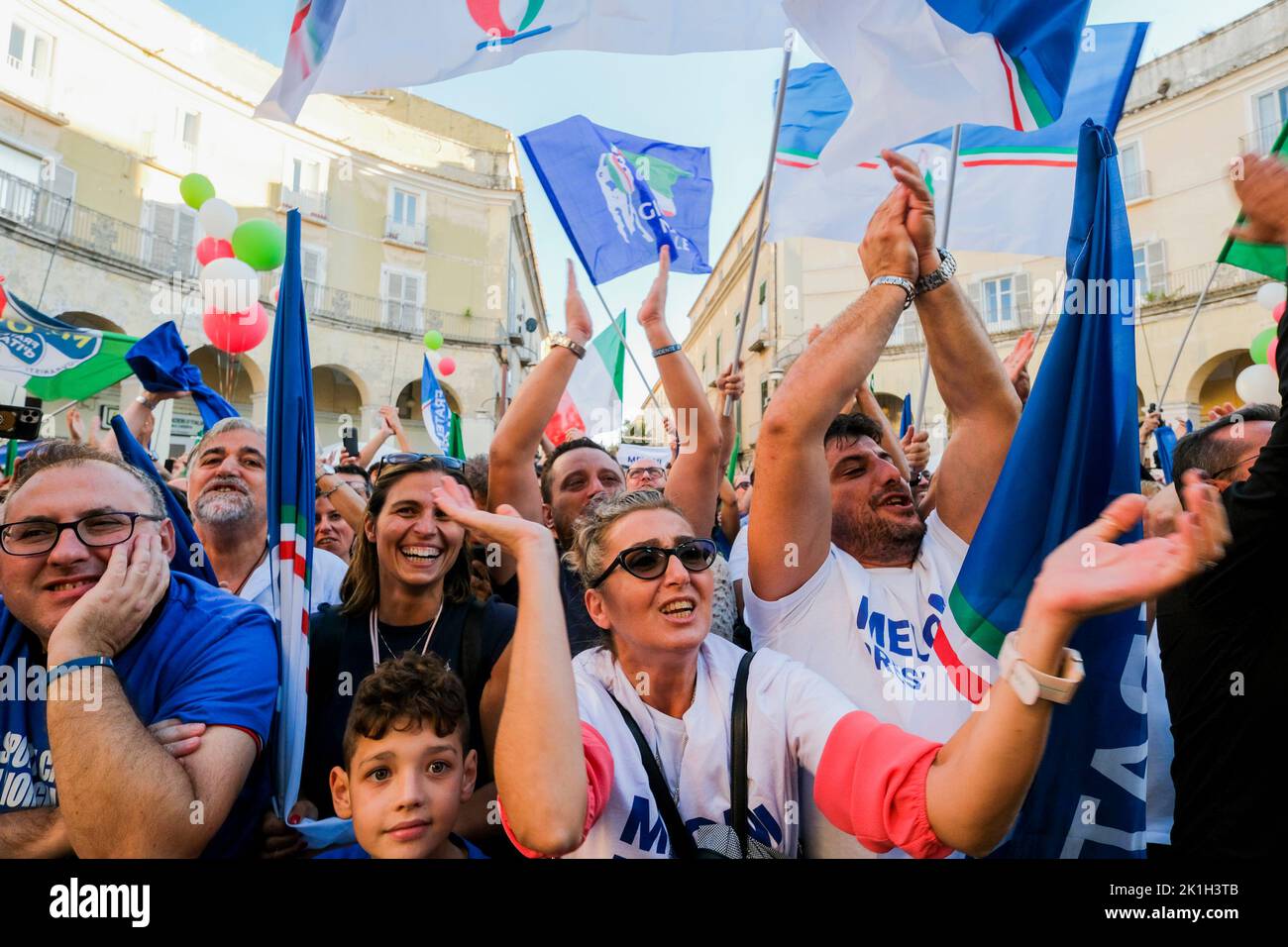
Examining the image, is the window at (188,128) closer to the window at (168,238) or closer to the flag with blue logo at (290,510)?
the window at (168,238)

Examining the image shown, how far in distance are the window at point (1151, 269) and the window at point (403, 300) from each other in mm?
19374

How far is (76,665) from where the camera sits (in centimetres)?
157

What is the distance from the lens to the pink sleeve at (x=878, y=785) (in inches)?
56.1

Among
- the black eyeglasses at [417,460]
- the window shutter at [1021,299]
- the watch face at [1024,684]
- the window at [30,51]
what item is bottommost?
the watch face at [1024,684]

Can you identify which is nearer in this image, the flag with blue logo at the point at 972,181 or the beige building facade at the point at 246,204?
the flag with blue logo at the point at 972,181

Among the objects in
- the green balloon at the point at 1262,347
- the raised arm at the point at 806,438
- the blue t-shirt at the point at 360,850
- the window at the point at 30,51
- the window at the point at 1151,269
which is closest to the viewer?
the blue t-shirt at the point at 360,850

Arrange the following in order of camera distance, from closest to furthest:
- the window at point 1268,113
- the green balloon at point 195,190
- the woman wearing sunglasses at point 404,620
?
the woman wearing sunglasses at point 404,620 < the green balloon at point 195,190 < the window at point 1268,113

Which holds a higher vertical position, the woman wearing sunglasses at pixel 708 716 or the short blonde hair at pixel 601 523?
the short blonde hair at pixel 601 523

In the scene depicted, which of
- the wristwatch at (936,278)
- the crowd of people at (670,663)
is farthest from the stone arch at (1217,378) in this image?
the wristwatch at (936,278)

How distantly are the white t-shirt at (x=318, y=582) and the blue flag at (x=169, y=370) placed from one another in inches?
40.0

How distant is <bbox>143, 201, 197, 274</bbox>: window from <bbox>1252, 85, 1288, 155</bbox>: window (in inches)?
931

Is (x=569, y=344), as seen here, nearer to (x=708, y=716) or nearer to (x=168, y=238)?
(x=708, y=716)

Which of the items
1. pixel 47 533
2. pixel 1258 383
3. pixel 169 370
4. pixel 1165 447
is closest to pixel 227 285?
pixel 169 370
